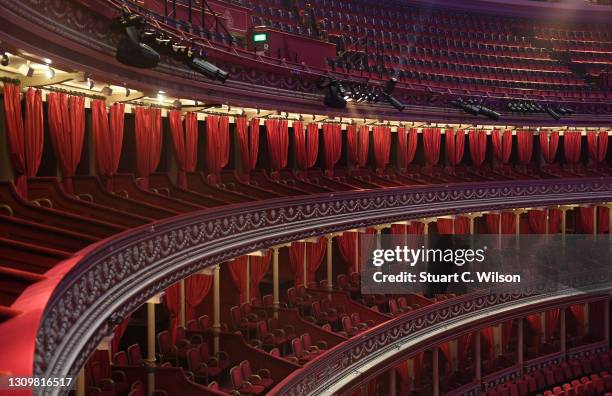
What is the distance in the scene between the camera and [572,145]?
21016mm

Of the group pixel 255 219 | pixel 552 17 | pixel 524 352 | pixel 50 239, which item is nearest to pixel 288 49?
pixel 255 219

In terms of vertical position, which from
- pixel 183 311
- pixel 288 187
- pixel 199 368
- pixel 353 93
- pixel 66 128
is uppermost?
pixel 353 93

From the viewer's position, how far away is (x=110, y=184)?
918 centimetres

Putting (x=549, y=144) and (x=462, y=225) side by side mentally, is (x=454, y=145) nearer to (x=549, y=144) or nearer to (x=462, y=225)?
(x=462, y=225)

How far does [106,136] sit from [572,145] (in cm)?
1613

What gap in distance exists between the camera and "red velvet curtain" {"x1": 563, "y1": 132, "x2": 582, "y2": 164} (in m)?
21.0

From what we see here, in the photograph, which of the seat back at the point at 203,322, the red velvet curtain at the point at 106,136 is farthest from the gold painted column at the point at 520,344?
the red velvet curtain at the point at 106,136

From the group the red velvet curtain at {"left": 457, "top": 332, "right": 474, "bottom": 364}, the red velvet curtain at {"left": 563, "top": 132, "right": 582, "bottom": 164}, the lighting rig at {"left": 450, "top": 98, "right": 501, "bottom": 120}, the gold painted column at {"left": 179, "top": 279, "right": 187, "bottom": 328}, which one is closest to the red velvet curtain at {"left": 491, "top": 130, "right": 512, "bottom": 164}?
the red velvet curtain at {"left": 563, "top": 132, "right": 582, "bottom": 164}

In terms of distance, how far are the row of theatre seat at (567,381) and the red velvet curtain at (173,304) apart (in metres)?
9.26

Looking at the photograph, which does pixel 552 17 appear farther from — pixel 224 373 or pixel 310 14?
pixel 224 373

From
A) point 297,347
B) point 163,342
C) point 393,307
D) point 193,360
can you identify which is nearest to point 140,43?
point 193,360

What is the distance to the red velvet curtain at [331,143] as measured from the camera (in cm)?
1554

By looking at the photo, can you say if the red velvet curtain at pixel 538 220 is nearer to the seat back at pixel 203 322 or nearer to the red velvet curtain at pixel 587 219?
the red velvet curtain at pixel 587 219

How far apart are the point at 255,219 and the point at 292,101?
10.2 ft
